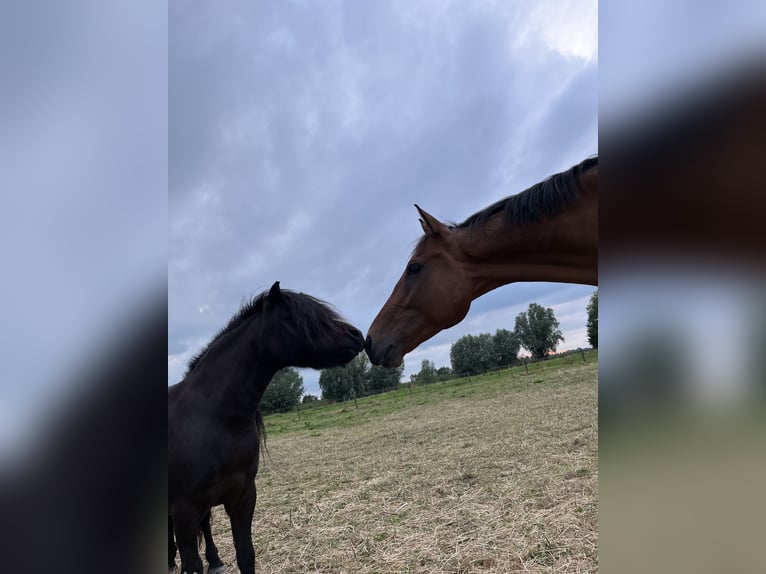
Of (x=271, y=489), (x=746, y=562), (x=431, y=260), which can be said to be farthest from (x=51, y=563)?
(x=271, y=489)

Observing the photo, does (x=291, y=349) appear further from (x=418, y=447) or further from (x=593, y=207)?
(x=418, y=447)

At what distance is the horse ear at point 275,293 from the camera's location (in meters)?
2.30

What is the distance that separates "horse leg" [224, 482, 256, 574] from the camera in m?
2.34

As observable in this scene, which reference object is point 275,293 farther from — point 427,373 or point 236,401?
point 427,373

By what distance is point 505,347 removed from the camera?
24062 mm

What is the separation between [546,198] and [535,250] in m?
0.20

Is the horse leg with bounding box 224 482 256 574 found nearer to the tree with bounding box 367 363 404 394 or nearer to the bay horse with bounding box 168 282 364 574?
the bay horse with bounding box 168 282 364 574

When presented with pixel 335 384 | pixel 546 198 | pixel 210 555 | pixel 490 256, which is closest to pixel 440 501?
pixel 210 555

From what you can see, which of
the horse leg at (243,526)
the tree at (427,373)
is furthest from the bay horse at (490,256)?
the tree at (427,373)

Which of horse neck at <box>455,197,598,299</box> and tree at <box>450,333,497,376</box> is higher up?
horse neck at <box>455,197,598,299</box>

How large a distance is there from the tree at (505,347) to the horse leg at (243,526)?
22491mm

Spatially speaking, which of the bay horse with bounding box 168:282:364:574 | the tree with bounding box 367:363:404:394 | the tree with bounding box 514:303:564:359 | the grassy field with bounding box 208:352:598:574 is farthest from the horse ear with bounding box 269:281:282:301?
the tree with bounding box 514:303:564:359

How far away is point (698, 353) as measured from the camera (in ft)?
1.48

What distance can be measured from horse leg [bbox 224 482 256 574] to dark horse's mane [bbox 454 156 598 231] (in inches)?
80.0
